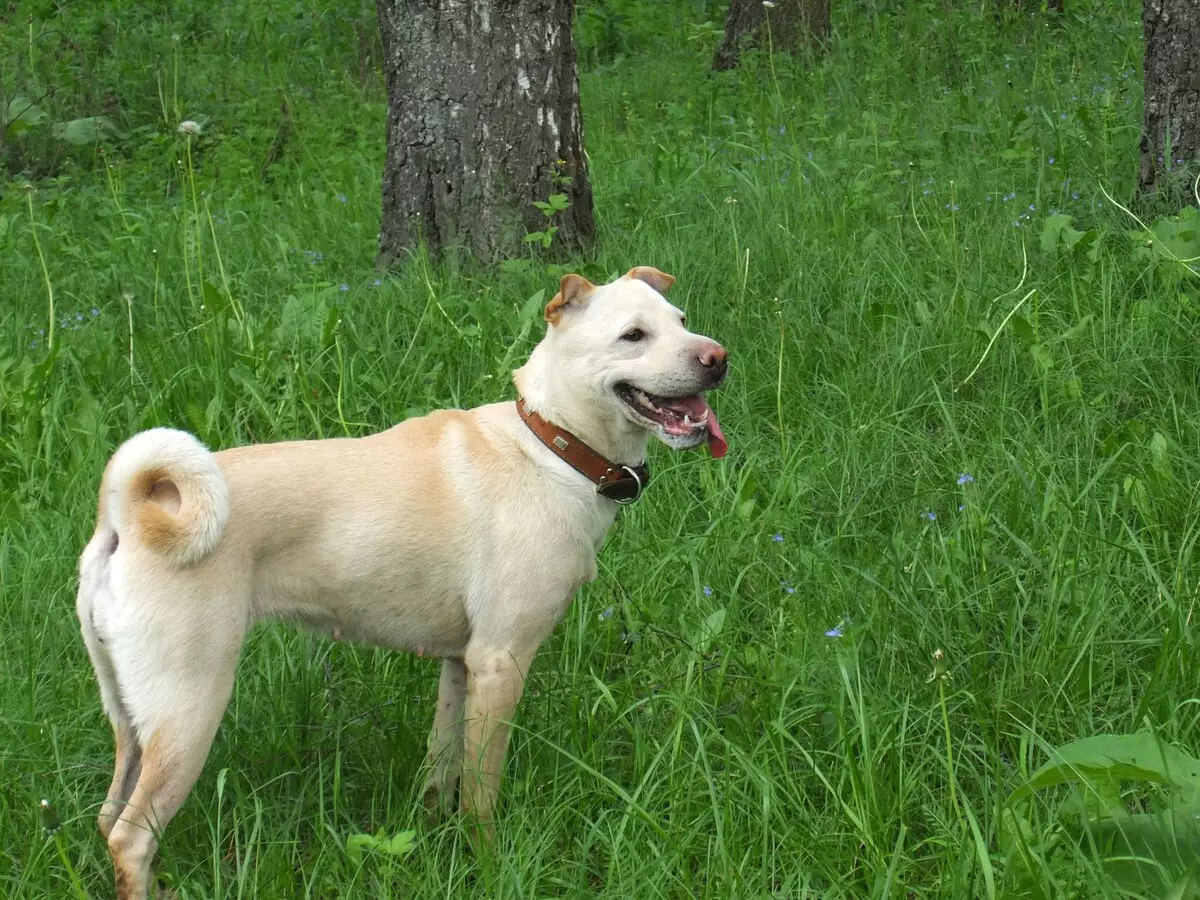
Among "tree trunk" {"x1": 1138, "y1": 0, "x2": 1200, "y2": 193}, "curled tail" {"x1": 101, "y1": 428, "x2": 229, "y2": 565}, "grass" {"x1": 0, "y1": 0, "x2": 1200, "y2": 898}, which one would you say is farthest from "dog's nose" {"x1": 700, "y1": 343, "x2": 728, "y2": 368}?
"tree trunk" {"x1": 1138, "y1": 0, "x2": 1200, "y2": 193}

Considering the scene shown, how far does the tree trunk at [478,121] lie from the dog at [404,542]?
2.15 meters

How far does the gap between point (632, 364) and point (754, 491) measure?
104 cm

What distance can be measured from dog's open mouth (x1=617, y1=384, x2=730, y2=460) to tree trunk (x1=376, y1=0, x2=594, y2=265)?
2.36 meters

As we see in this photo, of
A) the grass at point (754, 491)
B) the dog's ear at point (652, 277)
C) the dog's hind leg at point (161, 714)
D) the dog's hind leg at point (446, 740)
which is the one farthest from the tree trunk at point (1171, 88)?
the dog's hind leg at point (161, 714)

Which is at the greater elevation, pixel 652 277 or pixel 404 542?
pixel 652 277

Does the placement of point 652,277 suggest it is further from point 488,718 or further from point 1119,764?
point 1119,764

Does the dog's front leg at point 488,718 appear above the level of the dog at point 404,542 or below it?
below

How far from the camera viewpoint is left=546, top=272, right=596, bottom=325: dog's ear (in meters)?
3.12

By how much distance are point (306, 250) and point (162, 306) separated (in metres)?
0.95

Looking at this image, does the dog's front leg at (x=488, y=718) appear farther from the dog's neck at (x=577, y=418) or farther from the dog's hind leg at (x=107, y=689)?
the dog's hind leg at (x=107, y=689)

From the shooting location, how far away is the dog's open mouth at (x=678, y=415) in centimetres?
304

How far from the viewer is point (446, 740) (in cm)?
320

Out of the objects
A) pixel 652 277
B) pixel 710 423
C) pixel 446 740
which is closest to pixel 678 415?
pixel 710 423

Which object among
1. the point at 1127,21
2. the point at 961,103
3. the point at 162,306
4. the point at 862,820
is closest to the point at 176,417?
the point at 162,306
